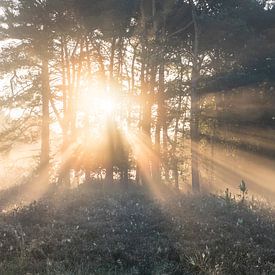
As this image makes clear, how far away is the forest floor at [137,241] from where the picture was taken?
8.43 meters

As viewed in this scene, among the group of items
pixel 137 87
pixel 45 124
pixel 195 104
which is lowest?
pixel 45 124

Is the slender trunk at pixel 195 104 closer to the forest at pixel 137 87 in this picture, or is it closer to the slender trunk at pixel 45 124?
the forest at pixel 137 87

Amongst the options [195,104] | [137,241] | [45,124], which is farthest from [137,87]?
[137,241]

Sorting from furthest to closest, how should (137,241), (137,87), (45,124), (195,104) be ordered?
(137,87), (195,104), (45,124), (137,241)

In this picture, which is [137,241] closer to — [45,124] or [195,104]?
[45,124]

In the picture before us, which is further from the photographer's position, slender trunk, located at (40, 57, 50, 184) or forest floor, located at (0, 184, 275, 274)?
slender trunk, located at (40, 57, 50, 184)

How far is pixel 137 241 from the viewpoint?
1023cm

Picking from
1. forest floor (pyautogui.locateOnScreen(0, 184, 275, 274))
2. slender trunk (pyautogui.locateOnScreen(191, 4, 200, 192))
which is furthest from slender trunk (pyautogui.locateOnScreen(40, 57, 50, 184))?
forest floor (pyautogui.locateOnScreen(0, 184, 275, 274))

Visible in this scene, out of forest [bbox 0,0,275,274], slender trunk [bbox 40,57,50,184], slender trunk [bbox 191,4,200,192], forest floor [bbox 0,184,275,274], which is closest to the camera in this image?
forest floor [bbox 0,184,275,274]

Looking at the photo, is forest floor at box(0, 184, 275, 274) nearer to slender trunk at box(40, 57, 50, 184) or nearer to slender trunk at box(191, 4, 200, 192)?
slender trunk at box(40, 57, 50, 184)

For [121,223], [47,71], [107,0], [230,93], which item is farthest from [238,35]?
[121,223]

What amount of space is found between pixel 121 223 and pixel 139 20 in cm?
2135

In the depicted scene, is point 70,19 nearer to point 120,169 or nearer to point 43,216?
point 120,169

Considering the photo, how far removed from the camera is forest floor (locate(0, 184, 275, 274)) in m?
8.43
